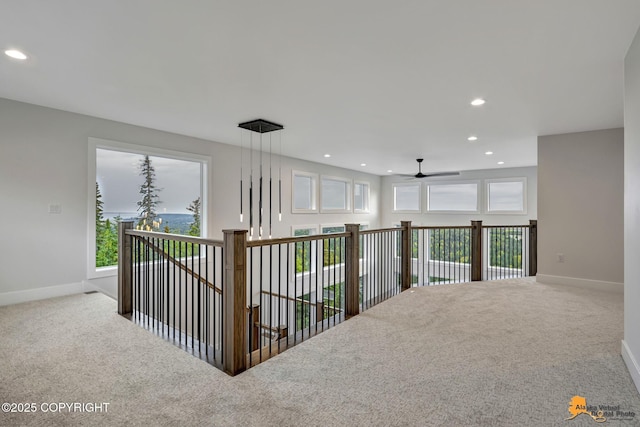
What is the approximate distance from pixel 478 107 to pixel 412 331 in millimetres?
2730

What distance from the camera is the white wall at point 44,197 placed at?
11.9 feet

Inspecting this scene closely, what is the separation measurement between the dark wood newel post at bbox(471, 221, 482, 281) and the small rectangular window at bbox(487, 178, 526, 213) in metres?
3.88

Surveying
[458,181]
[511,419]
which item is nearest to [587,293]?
[511,419]

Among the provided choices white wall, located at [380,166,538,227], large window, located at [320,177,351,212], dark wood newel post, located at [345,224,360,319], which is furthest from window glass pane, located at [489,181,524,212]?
dark wood newel post, located at [345,224,360,319]

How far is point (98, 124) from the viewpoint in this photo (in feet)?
14.1

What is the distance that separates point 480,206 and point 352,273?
22.5 ft

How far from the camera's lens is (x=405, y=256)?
4867 mm

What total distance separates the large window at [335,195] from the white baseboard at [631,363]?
6531mm

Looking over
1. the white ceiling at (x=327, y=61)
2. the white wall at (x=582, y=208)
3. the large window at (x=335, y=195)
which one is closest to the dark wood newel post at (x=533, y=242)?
the white wall at (x=582, y=208)

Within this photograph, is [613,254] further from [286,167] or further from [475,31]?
[286,167]

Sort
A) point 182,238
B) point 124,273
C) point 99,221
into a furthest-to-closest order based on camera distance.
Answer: point 99,221 < point 124,273 < point 182,238

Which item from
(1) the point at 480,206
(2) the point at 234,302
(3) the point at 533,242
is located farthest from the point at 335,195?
(2) the point at 234,302

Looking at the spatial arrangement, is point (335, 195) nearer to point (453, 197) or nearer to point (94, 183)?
point (453, 197)

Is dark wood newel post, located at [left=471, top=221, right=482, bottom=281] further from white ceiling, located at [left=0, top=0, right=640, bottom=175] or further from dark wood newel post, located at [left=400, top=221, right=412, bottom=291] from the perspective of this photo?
white ceiling, located at [left=0, top=0, right=640, bottom=175]
